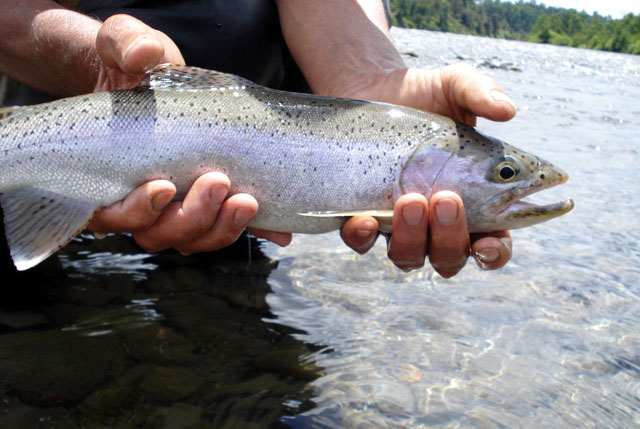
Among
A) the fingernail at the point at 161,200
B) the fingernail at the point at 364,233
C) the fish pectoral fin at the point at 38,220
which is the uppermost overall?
the fingernail at the point at 161,200

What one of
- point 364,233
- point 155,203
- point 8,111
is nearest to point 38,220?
point 8,111

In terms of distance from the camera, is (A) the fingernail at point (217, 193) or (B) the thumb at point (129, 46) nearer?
(B) the thumb at point (129, 46)

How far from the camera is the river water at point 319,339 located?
2740 millimetres

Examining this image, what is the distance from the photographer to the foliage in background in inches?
2392

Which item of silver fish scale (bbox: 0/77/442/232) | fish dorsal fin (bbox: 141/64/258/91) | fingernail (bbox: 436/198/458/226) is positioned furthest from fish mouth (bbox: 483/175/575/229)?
fish dorsal fin (bbox: 141/64/258/91)

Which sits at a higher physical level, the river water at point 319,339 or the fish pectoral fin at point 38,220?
the fish pectoral fin at point 38,220

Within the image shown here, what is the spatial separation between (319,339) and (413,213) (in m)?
1.13

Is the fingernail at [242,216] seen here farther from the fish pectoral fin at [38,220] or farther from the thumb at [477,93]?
the thumb at [477,93]

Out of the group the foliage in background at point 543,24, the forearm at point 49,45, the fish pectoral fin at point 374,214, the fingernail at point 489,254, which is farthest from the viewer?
the foliage in background at point 543,24

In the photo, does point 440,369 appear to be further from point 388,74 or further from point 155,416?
point 388,74

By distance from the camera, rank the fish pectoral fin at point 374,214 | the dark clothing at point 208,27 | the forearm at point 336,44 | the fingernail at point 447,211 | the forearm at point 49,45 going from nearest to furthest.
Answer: the fingernail at point 447,211 → the fish pectoral fin at point 374,214 → the forearm at point 49,45 → the forearm at point 336,44 → the dark clothing at point 208,27

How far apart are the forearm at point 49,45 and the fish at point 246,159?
20.0 inches

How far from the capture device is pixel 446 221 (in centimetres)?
264

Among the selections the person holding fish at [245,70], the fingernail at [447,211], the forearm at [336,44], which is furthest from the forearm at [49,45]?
the fingernail at [447,211]
